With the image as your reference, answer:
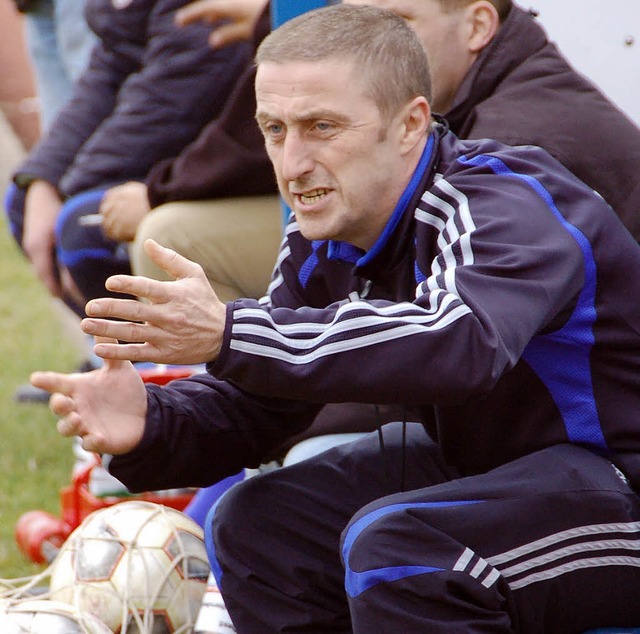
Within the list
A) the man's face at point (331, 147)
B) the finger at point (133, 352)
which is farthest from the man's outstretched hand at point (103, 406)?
the man's face at point (331, 147)

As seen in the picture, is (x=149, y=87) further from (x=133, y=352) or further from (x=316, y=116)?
(x=133, y=352)

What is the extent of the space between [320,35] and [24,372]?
Answer: 4.17 meters

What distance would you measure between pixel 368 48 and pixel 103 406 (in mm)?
928

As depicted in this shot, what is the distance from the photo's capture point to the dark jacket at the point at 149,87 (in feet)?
15.0

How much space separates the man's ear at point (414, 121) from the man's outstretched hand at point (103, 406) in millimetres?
758

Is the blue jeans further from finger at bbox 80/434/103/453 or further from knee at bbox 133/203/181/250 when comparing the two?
finger at bbox 80/434/103/453

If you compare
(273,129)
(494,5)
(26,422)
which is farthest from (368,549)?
(26,422)

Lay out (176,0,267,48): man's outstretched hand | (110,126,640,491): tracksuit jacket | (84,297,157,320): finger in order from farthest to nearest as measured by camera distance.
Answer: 1. (176,0,267,48): man's outstretched hand
2. (110,126,640,491): tracksuit jacket
3. (84,297,157,320): finger

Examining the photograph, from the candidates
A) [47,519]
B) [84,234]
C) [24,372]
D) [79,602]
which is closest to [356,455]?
[79,602]

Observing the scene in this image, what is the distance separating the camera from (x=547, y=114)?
312 centimetres

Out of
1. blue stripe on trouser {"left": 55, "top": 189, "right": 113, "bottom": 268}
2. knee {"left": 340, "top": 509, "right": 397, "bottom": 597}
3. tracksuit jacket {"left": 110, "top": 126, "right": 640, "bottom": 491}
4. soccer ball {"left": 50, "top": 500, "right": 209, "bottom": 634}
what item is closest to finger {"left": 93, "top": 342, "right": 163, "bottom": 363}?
tracksuit jacket {"left": 110, "top": 126, "right": 640, "bottom": 491}

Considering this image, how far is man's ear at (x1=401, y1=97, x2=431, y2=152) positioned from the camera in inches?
107

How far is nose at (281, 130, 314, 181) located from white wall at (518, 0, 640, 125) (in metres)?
1.37

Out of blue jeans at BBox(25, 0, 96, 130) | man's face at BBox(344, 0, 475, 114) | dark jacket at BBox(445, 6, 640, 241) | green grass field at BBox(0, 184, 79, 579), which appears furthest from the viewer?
blue jeans at BBox(25, 0, 96, 130)
